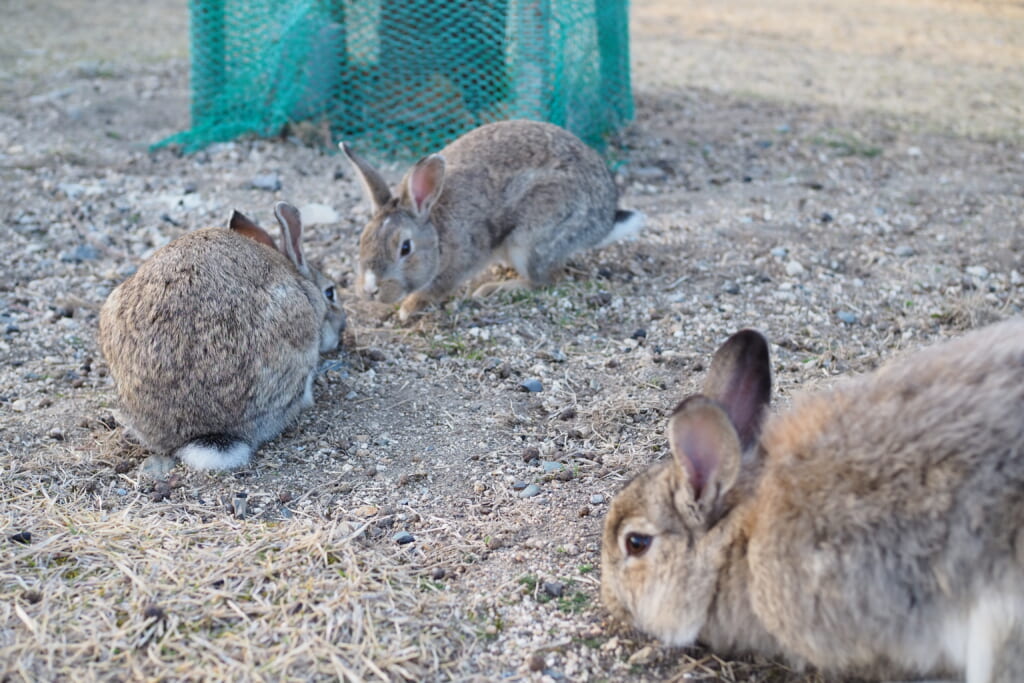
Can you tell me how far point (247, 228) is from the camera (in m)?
5.25

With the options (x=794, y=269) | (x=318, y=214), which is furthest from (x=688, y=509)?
(x=318, y=214)

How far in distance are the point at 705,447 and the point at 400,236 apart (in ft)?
10.9

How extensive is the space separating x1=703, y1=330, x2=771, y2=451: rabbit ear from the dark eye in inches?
17.5

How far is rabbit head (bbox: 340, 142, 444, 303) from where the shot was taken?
588 cm

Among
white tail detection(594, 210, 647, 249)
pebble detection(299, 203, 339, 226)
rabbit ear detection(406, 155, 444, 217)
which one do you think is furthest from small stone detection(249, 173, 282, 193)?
white tail detection(594, 210, 647, 249)

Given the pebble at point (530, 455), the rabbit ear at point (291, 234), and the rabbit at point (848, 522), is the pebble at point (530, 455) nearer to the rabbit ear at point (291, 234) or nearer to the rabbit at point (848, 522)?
the rabbit at point (848, 522)

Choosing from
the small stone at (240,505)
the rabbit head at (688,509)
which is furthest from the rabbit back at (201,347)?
the rabbit head at (688,509)

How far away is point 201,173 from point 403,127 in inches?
66.2

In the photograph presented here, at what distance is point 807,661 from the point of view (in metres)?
3.05

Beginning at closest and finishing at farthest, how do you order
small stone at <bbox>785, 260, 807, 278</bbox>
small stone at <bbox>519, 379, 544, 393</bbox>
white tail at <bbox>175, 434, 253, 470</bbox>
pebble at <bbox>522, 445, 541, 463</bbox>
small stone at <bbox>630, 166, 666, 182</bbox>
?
1. white tail at <bbox>175, 434, 253, 470</bbox>
2. pebble at <bbox>522, 445, 541, 463</bbox>
3. small stone at <bbox>519, 379, 544, 393</bbox>
4. small stone at <bbox>785, 260, 807, 278</bbox>
5. small stone at <bbox>630, 166, 666, 182</bbox>

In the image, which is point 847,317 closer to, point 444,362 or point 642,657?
point 444,362

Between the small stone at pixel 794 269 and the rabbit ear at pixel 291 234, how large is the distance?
9.79 ft

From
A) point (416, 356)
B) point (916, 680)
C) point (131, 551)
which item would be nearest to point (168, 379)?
point (131, 551)

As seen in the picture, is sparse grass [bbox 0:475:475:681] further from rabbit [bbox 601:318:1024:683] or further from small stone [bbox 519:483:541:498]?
rabbit [bbox 601:318:1024:683]
